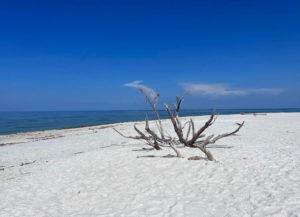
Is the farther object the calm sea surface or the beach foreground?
the calm sea surface

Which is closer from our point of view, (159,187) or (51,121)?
(159,187)

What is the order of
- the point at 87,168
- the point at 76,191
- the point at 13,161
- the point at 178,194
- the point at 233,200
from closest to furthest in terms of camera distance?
the point at 233,200 < the point at 178,194 < the point at 76,191 < the point at 87,168 < the point at 13,161

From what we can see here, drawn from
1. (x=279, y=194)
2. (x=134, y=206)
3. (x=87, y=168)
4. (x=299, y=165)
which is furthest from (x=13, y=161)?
(x=299, y=165)

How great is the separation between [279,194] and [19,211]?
5035mm

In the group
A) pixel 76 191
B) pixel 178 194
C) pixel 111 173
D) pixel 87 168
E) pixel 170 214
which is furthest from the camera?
pixel 87 168

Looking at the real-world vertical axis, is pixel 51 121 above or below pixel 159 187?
above

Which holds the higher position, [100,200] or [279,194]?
[279,194]

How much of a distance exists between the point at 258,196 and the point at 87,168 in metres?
4.88

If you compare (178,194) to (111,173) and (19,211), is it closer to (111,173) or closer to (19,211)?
(111,173)

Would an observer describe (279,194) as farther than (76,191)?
No

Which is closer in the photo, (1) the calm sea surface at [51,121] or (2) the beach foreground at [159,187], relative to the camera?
(2) the beach foreground at [159,187]

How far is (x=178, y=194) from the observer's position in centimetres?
446

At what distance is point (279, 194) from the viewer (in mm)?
4078

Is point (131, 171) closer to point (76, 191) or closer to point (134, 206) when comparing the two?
point (76, 191)
